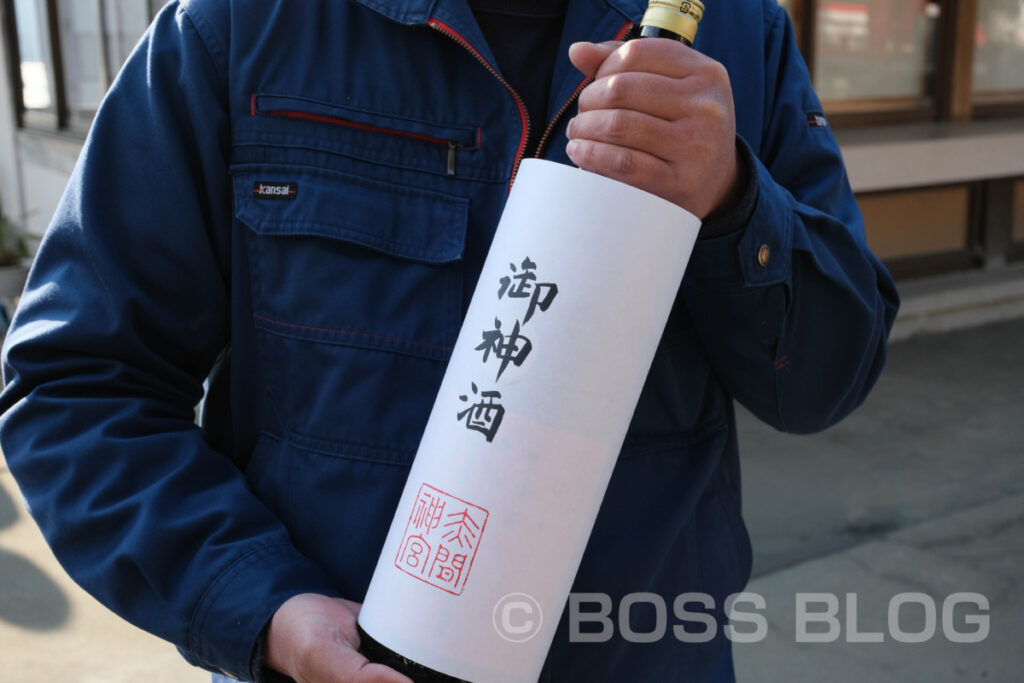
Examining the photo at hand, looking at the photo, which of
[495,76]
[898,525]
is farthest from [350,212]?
[898,525]

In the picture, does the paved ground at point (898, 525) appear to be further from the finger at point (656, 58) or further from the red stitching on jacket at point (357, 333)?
the finger at point (656, 58)

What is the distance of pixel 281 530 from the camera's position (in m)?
1.05

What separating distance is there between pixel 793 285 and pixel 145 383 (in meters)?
0.71

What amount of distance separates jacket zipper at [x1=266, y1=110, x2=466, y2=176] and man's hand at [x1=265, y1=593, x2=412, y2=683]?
0.48m

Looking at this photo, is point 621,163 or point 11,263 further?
point 11,263

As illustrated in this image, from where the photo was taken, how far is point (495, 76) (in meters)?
1.08

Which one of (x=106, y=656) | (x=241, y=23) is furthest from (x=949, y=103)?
(x=241, y=23)

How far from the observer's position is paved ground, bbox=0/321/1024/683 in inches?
108

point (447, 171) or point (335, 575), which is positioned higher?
point (447, 171)

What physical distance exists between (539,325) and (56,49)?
6.33 m

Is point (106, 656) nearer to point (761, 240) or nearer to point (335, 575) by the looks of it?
point (335, 575)

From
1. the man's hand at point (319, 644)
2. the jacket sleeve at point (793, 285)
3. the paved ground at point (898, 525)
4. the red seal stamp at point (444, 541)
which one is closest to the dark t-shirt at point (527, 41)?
the jacket sleeve at point (793, 285)

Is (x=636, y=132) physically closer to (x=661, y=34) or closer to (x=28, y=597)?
(x=661, y=34)

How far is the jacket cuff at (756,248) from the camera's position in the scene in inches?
39.3
